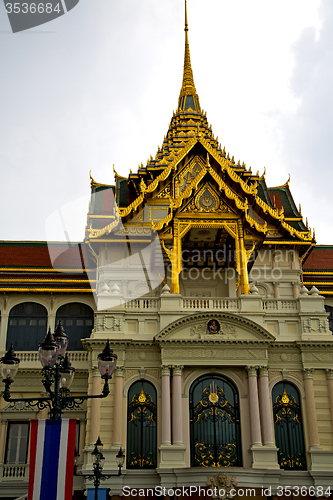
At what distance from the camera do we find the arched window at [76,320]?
2725cm

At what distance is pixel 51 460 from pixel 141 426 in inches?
380

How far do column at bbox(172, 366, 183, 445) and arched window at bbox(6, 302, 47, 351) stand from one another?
8.41m

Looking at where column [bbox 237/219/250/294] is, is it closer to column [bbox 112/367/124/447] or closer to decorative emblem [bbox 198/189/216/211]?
decorative emblem [bbox 198/189/216/211]

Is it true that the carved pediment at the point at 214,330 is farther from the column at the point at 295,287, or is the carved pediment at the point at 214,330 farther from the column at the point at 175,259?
the column at the point at 295,287

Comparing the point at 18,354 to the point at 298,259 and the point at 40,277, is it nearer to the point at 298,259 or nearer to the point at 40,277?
the point at 40,277

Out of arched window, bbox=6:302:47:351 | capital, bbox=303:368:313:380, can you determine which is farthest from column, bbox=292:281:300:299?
arched window, bbox=6:302:47:351

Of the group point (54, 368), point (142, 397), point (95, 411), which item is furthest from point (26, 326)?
Answer: point (54, 368)

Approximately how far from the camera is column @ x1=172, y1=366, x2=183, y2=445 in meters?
20.4

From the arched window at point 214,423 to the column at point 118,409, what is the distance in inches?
105

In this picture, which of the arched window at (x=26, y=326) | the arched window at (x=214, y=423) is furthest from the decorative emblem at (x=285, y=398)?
the arched window at (x=26, y=326)

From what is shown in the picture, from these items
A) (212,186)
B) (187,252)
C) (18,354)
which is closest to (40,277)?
(18,354)

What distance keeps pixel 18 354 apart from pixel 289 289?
43.4 ft

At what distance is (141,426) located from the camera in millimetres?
21109

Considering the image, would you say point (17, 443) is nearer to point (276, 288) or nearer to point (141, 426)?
point (141, 426)
